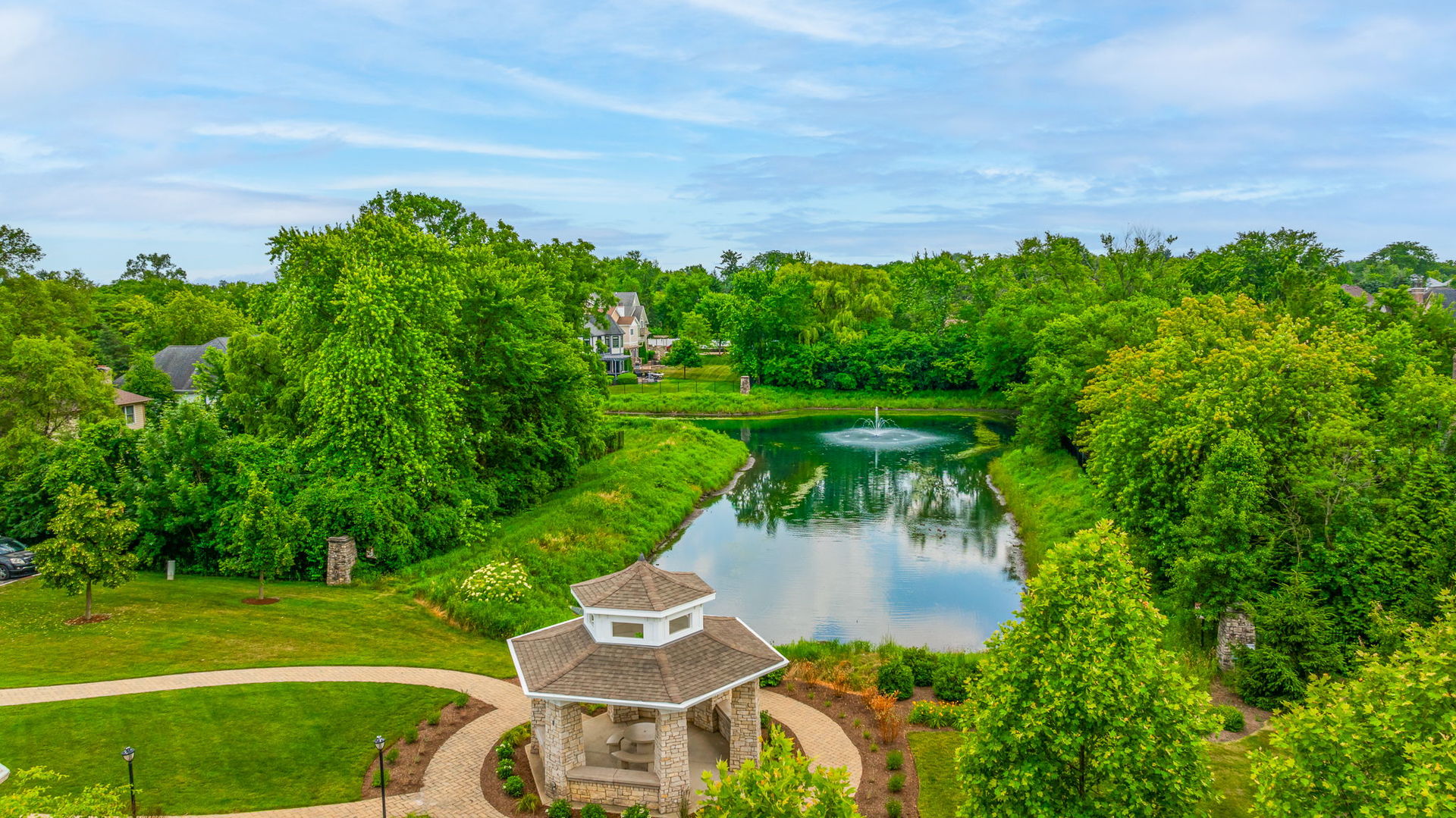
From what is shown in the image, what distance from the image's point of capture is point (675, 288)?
117 metres

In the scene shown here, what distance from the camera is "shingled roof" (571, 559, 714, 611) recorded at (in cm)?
1747

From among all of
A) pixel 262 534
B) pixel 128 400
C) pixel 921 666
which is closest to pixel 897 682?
pixel 921 666

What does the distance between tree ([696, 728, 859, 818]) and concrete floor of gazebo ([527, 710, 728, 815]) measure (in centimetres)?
575

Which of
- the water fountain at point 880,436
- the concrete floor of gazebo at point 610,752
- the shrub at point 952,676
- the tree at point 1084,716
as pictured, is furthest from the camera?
the water fountain at point 880,436

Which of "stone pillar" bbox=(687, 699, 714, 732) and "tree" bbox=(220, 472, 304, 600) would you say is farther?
"tree" bbox=(220, 472, 304, 600)

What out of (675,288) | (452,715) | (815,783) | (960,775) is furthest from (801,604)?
(675,288)

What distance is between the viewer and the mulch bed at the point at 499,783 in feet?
53.9

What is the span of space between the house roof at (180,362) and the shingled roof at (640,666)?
50.0 metres

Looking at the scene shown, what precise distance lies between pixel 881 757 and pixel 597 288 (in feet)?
116

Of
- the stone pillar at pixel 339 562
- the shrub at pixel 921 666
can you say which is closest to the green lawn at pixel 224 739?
the stone pillar at pixel 339 562

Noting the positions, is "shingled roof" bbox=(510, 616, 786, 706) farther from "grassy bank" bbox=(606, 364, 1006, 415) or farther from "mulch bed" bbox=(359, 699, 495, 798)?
"grassy bank" bbox=(606, 364, 1006, 415)

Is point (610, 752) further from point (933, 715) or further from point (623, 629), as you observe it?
point (933, 715)

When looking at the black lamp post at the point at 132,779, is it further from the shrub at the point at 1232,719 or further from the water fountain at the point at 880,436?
the water fountain at the point at 880,436

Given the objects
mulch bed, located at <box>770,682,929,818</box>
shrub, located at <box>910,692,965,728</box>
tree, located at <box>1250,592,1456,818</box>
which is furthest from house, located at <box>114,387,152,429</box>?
tree, located at <box>1250,592,1456,818</box>
